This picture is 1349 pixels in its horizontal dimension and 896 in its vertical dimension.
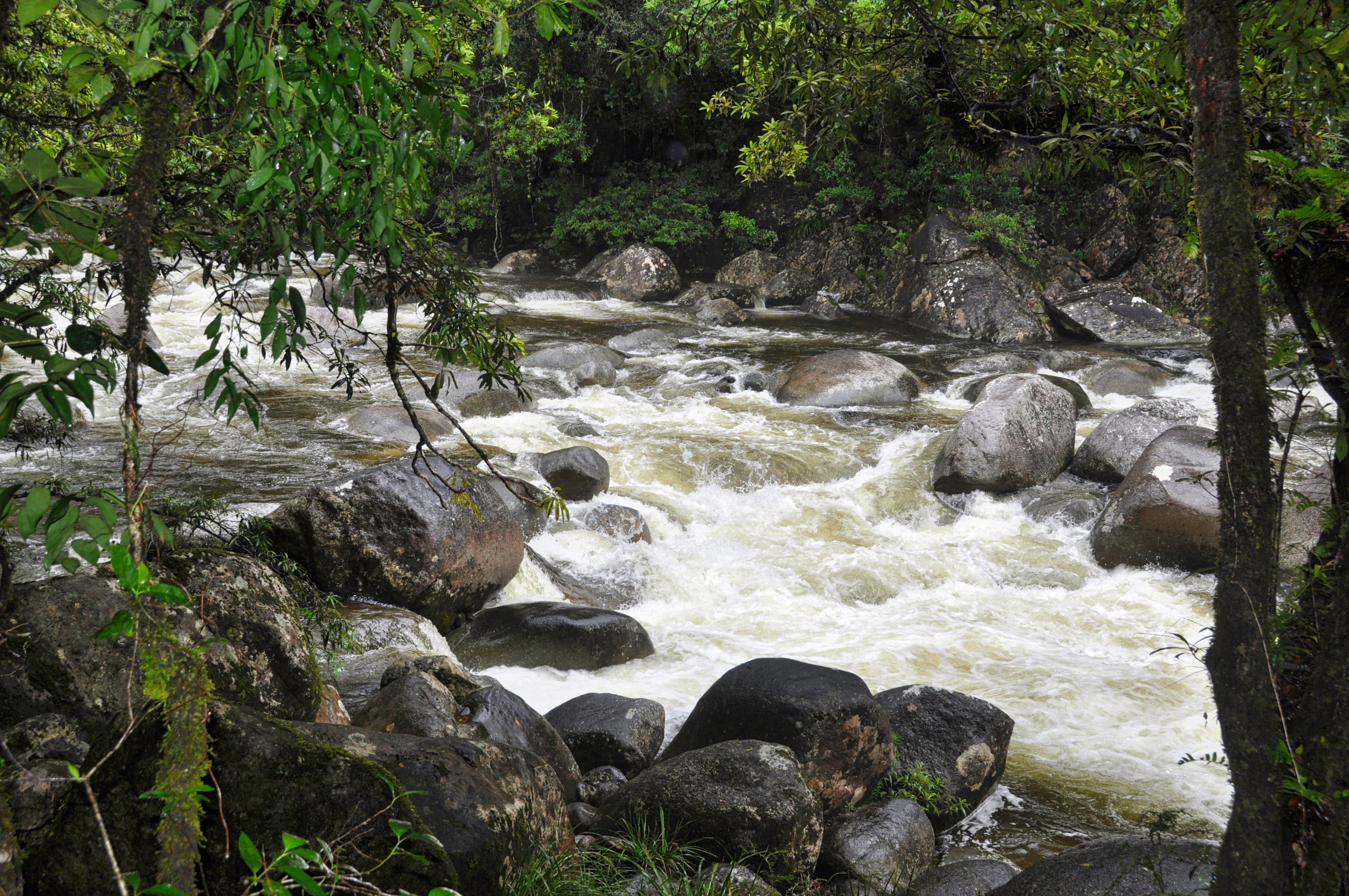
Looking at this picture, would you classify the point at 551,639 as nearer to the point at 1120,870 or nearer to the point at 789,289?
the point at 1120,870

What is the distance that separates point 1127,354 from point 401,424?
11.1 m

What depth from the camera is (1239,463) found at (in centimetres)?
195

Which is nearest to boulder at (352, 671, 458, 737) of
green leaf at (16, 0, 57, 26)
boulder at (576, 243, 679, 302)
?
green leaf at (16, 0, 57, 26)

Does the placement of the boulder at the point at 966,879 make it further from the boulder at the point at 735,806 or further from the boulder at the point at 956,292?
the boulder at the point at 956,292

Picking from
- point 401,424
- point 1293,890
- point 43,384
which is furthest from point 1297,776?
point 401,424

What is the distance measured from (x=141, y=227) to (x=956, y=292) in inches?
635

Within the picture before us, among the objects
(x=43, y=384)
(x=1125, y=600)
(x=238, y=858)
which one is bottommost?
(x=1125, y=600)

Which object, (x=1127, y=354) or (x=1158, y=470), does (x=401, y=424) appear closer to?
(x=1158, y=470)

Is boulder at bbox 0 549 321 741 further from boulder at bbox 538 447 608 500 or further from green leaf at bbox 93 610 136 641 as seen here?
boulder at bbox 538 447 608 500

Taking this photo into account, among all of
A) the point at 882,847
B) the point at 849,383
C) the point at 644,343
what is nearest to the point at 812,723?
the point at 882,847

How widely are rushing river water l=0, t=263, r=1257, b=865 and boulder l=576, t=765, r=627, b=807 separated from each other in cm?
79

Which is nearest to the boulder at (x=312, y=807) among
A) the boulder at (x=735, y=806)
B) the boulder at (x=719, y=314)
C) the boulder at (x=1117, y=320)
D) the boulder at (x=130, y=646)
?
the boulder at (x=130, y=646)

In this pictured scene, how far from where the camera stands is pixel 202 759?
1749 mm

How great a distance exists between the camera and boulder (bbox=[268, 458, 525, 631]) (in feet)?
18.0
